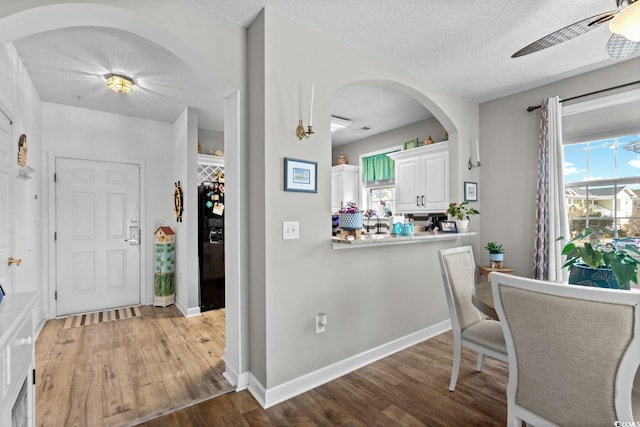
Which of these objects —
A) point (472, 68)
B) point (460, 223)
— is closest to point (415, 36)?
point (472, 68)

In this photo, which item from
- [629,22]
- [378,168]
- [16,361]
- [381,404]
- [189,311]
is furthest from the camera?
[378,168]

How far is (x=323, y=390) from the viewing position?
84.7 inches

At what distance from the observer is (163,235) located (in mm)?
4094

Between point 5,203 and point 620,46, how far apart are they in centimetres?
417

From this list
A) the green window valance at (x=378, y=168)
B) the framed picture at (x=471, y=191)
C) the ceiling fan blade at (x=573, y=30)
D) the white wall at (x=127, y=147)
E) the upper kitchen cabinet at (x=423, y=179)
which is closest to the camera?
the ceiling fan blade at (x=573, y=30)

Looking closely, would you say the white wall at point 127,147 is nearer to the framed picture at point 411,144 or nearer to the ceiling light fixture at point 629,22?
the framed picture at point 411,144

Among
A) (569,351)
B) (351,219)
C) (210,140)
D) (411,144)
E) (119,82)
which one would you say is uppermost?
(119,82)

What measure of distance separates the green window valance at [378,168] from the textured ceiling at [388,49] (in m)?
1.64

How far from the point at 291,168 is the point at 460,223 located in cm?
211

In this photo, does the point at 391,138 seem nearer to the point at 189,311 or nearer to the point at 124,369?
the point at 189,311

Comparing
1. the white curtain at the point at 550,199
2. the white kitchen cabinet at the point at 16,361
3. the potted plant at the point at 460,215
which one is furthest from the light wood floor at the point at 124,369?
the white curtain at the point at 550,199

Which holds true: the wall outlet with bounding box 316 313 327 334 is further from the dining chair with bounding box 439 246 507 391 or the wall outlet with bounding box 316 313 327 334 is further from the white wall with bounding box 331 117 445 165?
the white wall with bounding box 331 117 445 165

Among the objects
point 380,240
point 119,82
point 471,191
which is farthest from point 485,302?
point 119,82

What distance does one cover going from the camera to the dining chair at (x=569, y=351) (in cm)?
103
